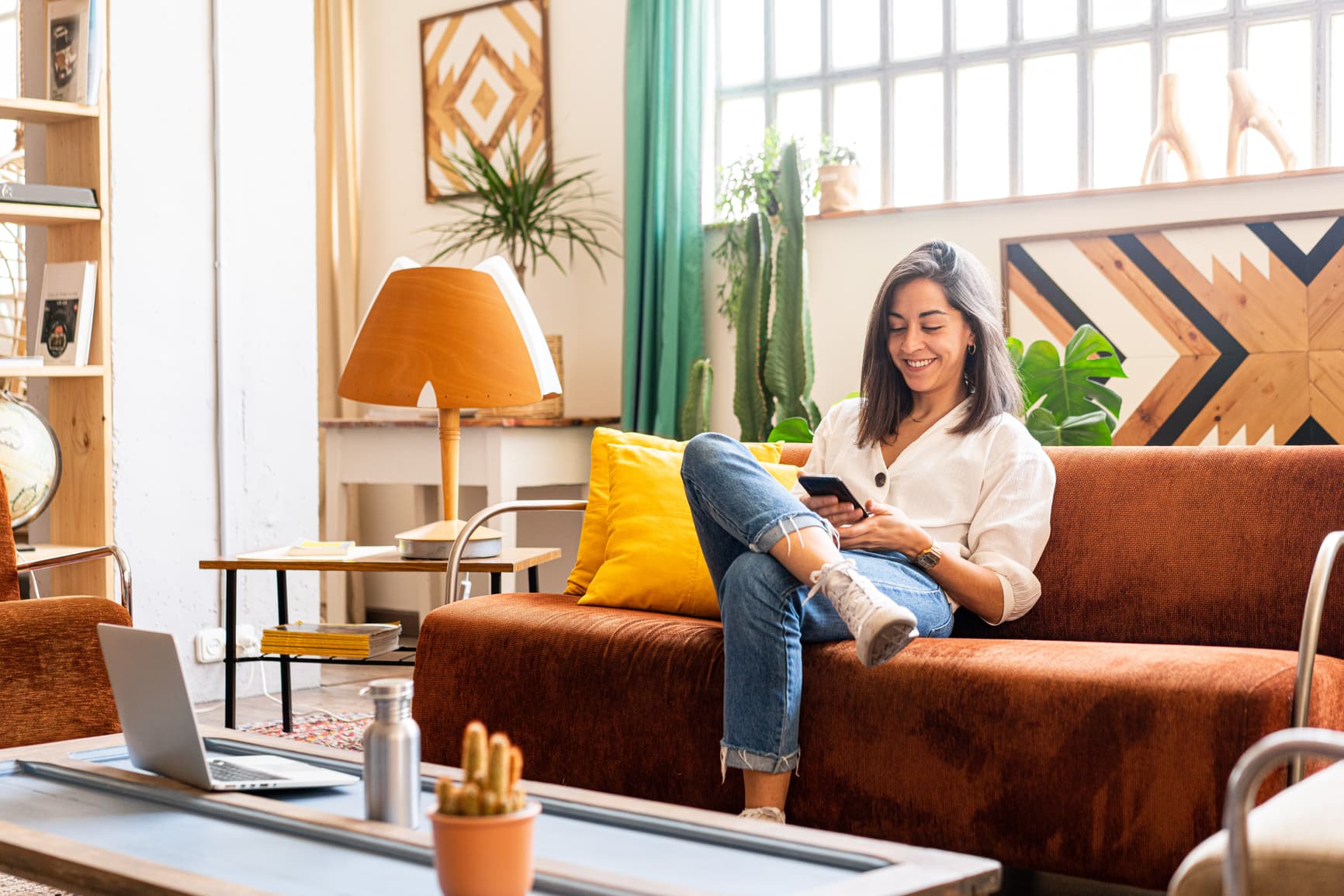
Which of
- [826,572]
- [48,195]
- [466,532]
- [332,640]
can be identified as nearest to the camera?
[826,572]

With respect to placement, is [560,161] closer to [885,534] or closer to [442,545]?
[442,545]

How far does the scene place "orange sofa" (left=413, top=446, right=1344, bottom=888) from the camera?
1751 mm

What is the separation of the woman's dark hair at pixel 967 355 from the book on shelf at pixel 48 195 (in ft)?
6.54

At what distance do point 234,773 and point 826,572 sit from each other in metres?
0.82

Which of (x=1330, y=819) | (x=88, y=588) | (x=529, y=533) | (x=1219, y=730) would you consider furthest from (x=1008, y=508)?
(x=529, y=533)

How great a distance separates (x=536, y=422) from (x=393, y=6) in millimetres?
1991

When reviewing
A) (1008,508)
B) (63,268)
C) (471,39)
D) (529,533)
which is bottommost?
(529,533)

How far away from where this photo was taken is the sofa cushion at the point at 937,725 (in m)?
1.73

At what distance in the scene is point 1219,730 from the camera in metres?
1.70

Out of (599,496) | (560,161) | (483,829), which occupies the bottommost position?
(483,829)

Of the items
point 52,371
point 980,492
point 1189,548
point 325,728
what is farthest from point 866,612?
point 52,371

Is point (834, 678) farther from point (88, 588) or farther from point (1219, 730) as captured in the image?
point (88, 588)

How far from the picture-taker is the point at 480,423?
171 inches

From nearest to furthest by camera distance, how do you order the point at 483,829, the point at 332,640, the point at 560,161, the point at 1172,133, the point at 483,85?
the point at 483,829, the point at 332,640, the point at 1172,133, the point at 560,161, the point at 483,85
